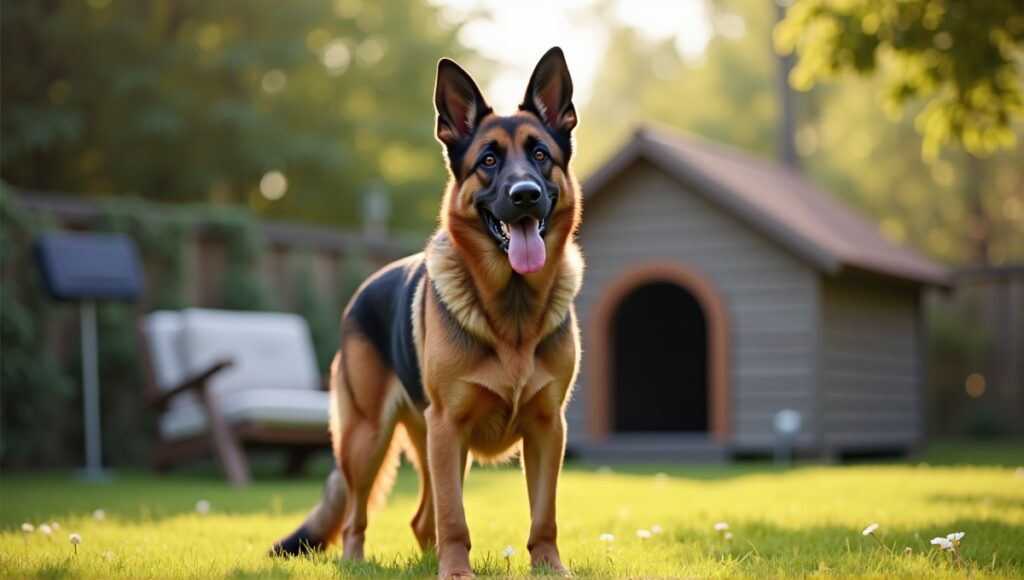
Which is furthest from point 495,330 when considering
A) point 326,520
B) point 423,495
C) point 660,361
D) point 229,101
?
point 229,101

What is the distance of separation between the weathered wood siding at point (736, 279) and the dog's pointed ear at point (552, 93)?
817 centimetres

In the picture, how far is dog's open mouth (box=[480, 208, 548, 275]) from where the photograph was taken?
12.6 feet

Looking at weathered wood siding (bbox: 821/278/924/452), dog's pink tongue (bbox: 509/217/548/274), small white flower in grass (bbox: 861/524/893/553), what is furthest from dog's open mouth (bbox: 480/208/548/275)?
weathered wood siding (bbox: 821/278/924/452)

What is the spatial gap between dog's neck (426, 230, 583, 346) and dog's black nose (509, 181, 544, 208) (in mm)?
293

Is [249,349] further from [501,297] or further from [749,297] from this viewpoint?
[501,297]

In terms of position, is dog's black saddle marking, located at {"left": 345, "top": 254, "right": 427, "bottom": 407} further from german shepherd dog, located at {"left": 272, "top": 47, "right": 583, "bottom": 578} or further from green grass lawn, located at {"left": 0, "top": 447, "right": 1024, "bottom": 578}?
green grass lawn, located at {"left": 0, "top": 447, "right": 1024, "bottom": 578}

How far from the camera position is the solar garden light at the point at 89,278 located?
910 centimetres

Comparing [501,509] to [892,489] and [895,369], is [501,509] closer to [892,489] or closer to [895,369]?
[892,489]

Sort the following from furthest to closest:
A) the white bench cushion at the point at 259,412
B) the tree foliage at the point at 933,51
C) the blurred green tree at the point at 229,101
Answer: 1. the blurred green tree at the point at 229,101
2. the white bench cushion at the point at 259,412
3. the tree foliage at the point at 933,51

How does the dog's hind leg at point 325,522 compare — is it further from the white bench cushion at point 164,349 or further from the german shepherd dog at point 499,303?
the white bench cushion at point 164,349

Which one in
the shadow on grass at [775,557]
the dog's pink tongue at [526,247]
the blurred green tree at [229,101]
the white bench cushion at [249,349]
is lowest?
the shadow on grass at [775,557]

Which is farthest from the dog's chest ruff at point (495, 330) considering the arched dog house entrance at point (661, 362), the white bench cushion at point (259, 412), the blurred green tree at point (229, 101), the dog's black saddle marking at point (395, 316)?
the blurred green tree at point (229, 101)

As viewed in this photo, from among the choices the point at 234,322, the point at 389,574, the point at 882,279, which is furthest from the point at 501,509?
the point at 882,279

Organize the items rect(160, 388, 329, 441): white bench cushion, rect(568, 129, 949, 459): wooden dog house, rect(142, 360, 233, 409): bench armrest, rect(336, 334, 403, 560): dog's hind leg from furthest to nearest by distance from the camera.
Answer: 1. rect(568, 129, 949, 459): wooden dog house
2. rect(160, 388, 329, 441): white bench cushion
3. rect(142, 360, 233, 409): bench armrest
4. rect(336, 334, 403, 560): dog's hind leg
